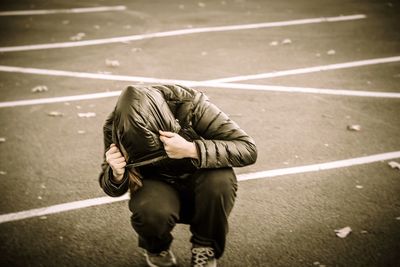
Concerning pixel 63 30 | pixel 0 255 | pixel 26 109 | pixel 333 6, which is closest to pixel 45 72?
pixel 26 109

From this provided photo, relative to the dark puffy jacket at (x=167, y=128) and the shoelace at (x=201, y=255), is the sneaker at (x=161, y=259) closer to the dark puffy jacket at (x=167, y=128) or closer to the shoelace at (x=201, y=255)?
the shoelace at (x=201, y=255)

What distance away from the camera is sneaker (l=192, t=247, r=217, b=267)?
2.58 m

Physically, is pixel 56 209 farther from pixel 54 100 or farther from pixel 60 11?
pixel 60 11

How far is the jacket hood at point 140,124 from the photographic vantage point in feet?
7.26

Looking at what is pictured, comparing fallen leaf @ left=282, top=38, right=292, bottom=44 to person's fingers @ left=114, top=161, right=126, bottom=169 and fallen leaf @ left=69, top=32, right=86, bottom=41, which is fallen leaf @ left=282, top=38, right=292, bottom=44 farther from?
person's fingers @ left=114, top=161, right=126, bottom=169

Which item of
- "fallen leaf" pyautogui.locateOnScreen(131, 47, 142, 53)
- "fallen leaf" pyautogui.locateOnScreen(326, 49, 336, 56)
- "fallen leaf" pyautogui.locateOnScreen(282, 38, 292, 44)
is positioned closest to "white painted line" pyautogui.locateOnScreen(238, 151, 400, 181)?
"fallen leaf" pyautogui.locateOnScreen(326, 49, 336, 56)

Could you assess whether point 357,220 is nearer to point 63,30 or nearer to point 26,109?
point 26,109

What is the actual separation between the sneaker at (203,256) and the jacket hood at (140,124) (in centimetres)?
74

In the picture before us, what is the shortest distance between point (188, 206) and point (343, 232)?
146 centimetres

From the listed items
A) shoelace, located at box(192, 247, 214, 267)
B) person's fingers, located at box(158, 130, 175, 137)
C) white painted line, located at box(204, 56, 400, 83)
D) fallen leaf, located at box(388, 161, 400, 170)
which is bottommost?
fallen leaf, located at box(388, 161, 400, 170)

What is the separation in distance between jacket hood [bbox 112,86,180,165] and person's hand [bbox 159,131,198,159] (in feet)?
0.13

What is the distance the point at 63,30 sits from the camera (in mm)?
8133

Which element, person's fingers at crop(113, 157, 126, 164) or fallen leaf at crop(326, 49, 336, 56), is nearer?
person's fingers at crop(113, 157, 126, 164)

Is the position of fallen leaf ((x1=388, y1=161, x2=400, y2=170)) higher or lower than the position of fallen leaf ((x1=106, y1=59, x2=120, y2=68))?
lower
